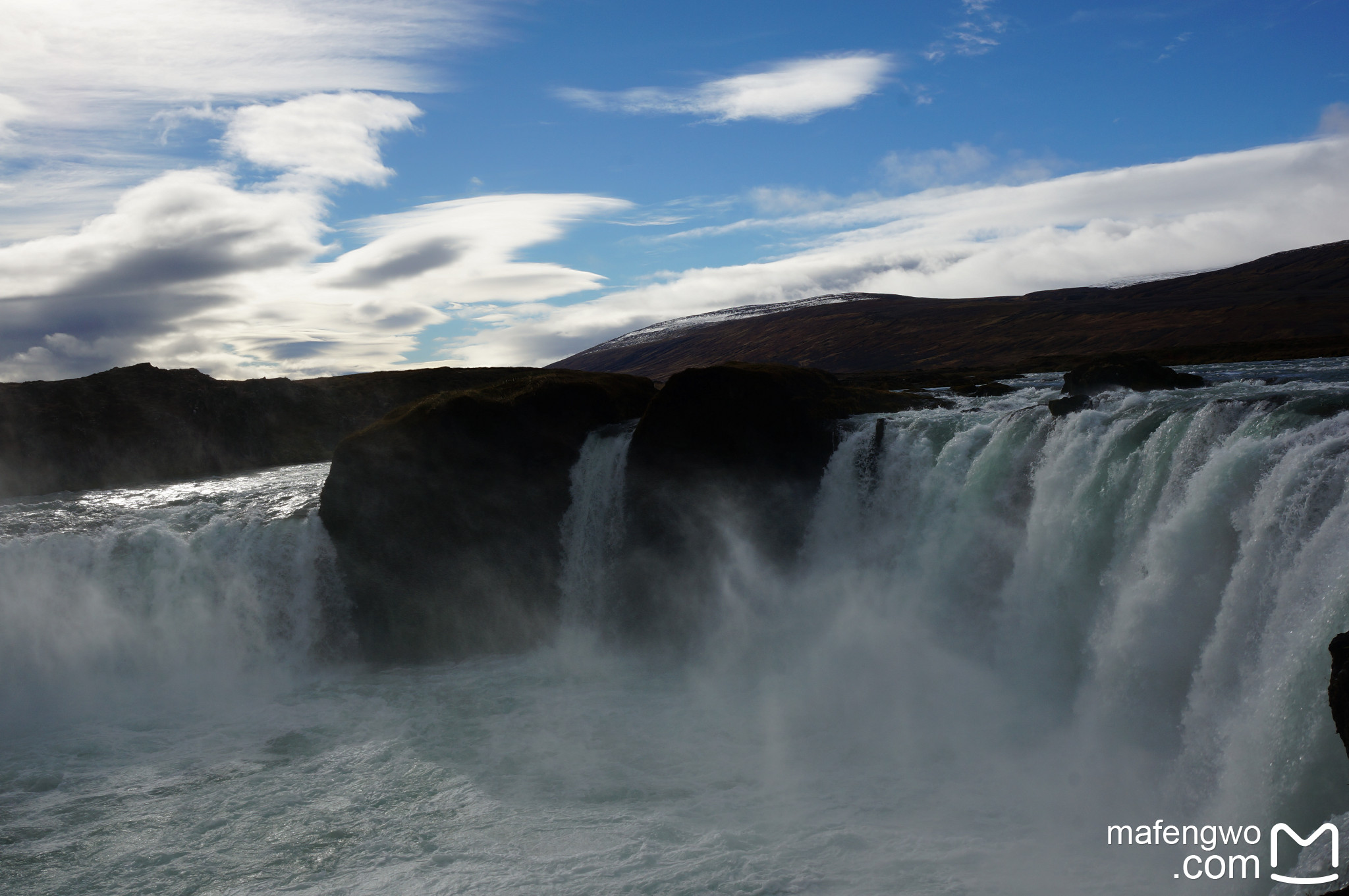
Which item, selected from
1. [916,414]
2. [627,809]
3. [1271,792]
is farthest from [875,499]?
[1271,792]

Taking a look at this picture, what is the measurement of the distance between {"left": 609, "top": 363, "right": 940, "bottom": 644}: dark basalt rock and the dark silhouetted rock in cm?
711

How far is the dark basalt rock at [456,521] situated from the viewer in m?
27.8

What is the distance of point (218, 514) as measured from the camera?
29.8 metres

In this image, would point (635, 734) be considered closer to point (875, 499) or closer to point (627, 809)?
point (627, 809)

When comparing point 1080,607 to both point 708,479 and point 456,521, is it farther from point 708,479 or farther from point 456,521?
point 456,521

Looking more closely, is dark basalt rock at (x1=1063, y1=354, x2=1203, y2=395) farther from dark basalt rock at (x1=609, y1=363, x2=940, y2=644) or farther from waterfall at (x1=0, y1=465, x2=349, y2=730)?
waterfall at (x1=0, y1=465, x2=349, y2=730)

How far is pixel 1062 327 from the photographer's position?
381 feet

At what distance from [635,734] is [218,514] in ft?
64.8

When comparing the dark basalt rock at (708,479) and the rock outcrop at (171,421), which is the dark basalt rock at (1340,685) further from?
the rock outcrop at (171,421)

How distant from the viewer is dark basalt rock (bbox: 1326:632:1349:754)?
9.20 metres

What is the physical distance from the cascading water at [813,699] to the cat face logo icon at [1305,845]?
17 centimetres

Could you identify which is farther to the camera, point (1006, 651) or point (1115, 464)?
point (1006, 651)
